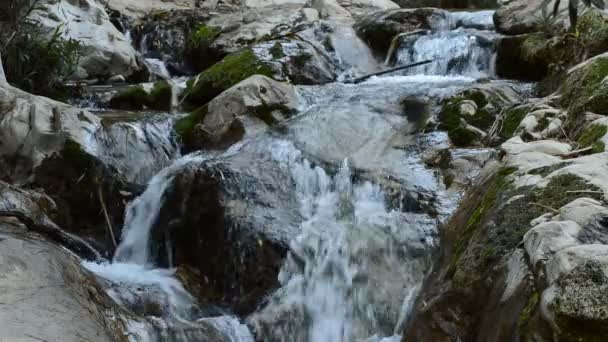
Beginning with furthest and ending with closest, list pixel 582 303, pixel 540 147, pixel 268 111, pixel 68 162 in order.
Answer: pixel 268 111 < pixel 68 162 < pixel 540 147 < pixel 582 303

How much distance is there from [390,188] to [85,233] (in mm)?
3156

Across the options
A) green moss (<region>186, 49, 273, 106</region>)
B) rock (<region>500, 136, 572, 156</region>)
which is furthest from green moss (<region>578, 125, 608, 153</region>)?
green moss (<region>186, 49, 273, 106</region>)

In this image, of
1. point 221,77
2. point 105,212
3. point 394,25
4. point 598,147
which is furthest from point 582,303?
point 394,25

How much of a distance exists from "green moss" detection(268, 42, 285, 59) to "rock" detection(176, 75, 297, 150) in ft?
6.48

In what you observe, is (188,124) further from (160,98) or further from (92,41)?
(92,41)

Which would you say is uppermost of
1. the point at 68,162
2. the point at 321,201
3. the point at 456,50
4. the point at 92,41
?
the point at 92,41

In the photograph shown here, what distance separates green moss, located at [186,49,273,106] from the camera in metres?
8.48

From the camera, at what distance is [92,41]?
10.8 meters

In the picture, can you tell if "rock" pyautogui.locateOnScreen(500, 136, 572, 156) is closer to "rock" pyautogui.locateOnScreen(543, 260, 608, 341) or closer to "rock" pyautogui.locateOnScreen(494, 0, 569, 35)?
"rock" pyautogui.locateOnScreen(543, 260, 608, 341)

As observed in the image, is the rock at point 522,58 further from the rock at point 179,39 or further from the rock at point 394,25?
the rock at point 179,39

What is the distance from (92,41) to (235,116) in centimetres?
543

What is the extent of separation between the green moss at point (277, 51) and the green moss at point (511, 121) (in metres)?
4.44

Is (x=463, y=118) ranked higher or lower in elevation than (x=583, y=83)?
lower

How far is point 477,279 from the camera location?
2898 millimetres
